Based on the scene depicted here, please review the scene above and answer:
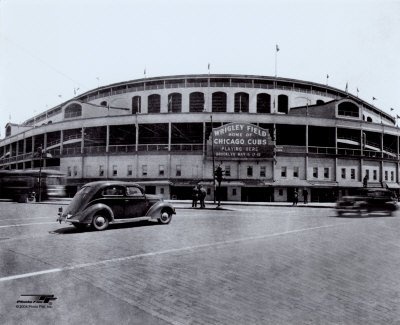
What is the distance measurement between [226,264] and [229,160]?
29.0 meters

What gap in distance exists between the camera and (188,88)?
41562 millimetres

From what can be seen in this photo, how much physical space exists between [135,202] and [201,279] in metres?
6.99

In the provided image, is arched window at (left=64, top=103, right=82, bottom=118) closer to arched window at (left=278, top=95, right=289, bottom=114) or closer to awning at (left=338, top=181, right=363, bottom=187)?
arched window at (left=278, top=95, right=289, bottom=114)

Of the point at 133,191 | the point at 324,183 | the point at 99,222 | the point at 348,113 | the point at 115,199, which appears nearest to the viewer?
the point at 99,222

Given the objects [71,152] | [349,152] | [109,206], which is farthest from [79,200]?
[349,152]

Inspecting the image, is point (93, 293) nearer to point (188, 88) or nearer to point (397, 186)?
point (188, 88)

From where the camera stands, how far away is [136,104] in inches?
1735

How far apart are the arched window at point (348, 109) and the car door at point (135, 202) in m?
33.1

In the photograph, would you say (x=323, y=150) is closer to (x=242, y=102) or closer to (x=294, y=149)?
(x=294, y=149)

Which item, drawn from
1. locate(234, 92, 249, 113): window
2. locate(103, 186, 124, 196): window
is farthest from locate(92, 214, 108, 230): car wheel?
locate(234, 92, 249, 113): window

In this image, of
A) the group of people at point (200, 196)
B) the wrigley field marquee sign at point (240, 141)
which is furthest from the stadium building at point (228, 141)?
the group of people at point (200, 196)

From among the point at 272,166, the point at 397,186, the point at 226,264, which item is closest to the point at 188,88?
the point at 272,166

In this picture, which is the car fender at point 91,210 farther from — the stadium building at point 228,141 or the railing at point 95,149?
the railing at point 95,149

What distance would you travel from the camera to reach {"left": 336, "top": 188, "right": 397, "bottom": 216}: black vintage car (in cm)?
1770
